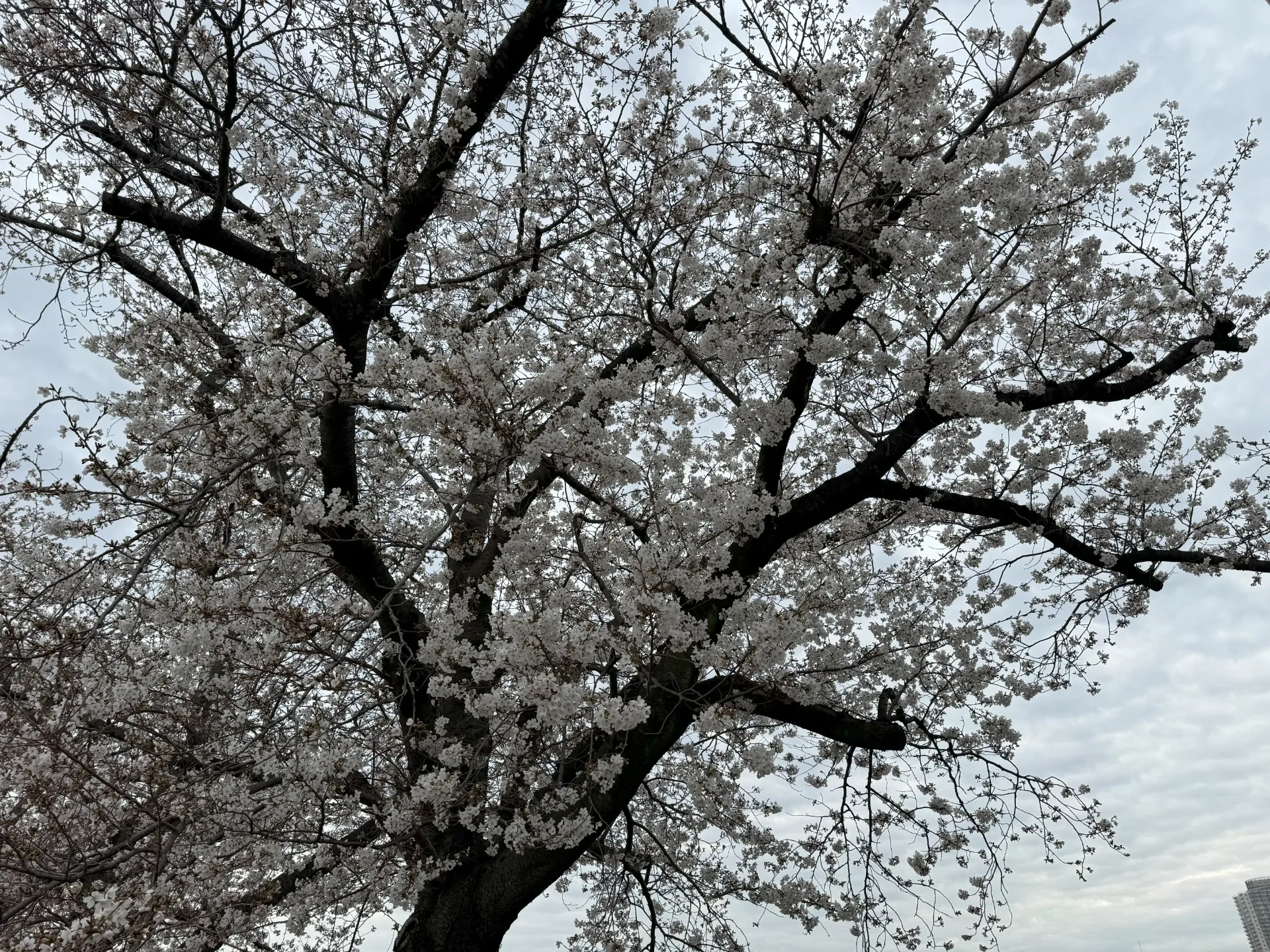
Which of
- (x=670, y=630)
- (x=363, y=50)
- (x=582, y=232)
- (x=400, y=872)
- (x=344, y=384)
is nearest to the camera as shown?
(x=670, y=630)

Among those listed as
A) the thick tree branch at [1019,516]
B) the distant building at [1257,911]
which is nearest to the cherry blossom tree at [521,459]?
the thick tree branch at [1019,516]

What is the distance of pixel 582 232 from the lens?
7.36m

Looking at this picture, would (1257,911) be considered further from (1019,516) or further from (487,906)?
(487,906)

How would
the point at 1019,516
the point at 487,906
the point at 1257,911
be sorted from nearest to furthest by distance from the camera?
the point at 487,906, the point at 1019,516, the point at 1257,911

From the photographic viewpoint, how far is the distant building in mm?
52562

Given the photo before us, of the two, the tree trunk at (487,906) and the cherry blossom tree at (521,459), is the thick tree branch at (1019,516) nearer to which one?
the cherry blossom tree at (521,459)

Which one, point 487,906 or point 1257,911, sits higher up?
point 1257,911

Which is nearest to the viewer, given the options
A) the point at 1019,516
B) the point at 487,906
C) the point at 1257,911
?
the point at 487,906

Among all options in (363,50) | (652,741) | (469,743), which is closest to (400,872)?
(469,743)

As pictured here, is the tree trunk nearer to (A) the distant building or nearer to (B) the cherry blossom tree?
(B) the cherry blossom tree

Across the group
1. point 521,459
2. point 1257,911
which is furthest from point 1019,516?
point 1257,911

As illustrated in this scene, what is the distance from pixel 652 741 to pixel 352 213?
15.7 feet

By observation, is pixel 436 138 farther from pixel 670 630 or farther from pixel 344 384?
pixel 670 630

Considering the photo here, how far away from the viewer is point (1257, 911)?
2229 inches
